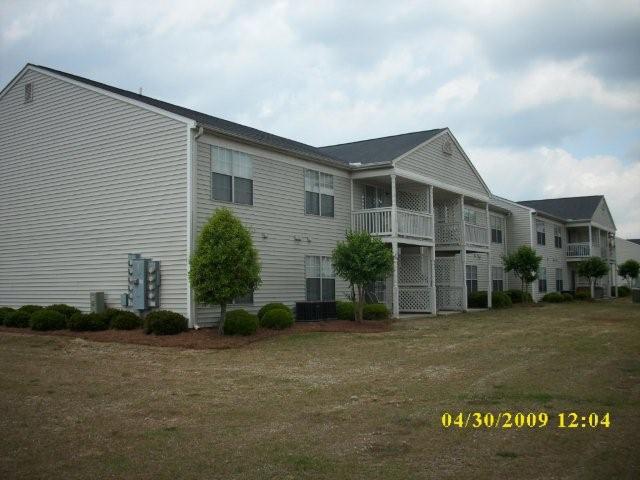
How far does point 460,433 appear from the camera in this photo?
7.02 metres

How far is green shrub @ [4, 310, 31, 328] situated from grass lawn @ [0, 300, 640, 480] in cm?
349

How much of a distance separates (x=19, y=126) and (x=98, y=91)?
438cm

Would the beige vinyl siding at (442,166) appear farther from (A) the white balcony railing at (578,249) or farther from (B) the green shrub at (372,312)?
(A) the white balcony railing at (578,249)

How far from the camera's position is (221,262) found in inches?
622

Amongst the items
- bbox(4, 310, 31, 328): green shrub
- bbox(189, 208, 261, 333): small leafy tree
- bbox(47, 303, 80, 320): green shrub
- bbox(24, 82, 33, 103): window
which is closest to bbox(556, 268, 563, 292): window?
bbox(189, 208, 261, 333): small leafy tree

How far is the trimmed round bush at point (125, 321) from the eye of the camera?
17.0 m

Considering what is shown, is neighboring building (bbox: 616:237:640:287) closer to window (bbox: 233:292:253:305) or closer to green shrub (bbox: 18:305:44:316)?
window (bbox: 233:292:253:305)

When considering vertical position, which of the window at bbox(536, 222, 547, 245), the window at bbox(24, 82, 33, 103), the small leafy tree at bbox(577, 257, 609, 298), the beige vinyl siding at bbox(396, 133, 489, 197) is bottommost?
the small leafy tree at bbox(577, 257, 609, 298)

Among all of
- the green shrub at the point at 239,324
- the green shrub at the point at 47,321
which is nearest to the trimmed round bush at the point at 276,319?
the green shrub at the point at 239,324

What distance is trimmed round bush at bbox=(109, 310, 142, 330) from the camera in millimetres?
17047

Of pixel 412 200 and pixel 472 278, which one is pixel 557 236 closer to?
pixel 472 278

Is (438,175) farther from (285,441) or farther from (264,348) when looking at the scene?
Result: (285,441)

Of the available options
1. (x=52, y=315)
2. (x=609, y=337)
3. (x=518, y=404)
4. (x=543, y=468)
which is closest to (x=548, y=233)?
(x=609, y=337)

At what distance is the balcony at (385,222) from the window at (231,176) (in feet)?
18.9
